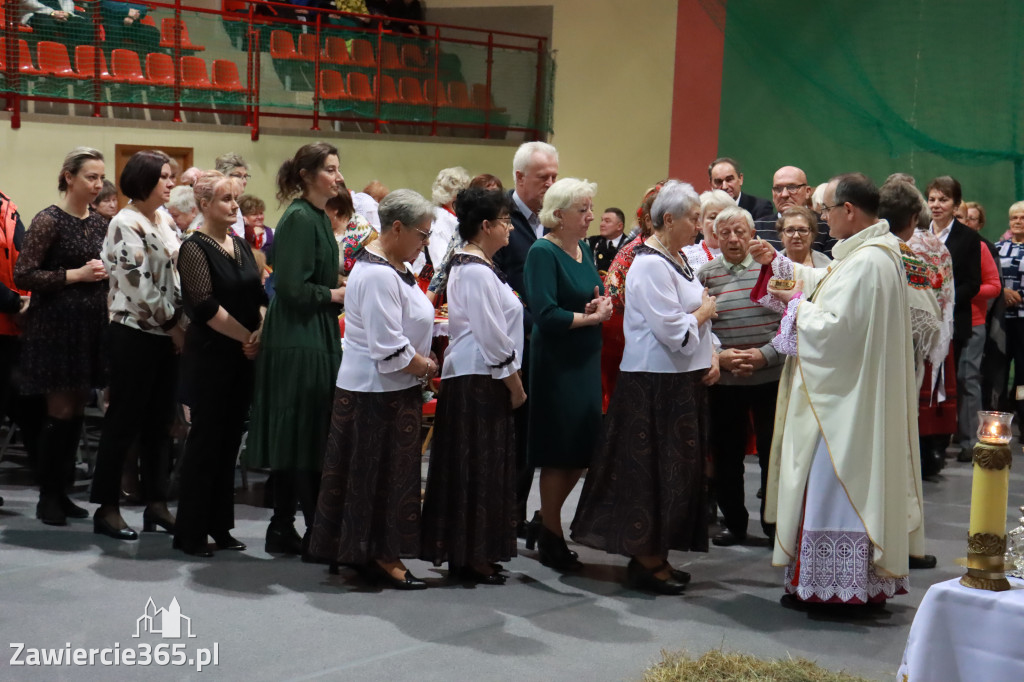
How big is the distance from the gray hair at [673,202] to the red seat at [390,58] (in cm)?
790

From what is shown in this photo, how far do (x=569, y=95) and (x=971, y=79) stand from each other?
4416 millimetres

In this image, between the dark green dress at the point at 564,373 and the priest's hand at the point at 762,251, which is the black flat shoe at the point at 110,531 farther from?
the priest's hand at the point at 762,251

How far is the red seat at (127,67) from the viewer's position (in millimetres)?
9758

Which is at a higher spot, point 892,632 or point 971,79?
point 971,79

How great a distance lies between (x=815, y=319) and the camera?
3805mm

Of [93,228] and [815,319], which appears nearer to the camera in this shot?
[815,319]

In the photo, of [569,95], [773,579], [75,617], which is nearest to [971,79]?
[569,95]

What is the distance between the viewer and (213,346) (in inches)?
169

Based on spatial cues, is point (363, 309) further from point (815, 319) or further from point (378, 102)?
point (378, 102)

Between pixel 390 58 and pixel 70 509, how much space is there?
749cm

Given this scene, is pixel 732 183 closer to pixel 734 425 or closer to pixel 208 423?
pixel 734 425

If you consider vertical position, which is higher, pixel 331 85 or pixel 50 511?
pixel 331 85

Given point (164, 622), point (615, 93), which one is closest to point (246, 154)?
point (615, 93)

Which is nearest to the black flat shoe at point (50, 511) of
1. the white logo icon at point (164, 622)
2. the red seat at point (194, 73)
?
the white logo icon at point (164, 622)
